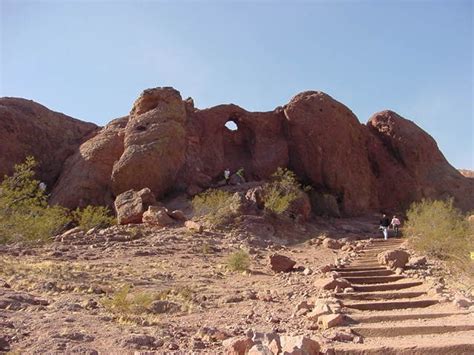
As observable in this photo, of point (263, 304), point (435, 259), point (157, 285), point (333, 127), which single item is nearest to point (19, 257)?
point (157, 285)

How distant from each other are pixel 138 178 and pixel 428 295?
672 inches

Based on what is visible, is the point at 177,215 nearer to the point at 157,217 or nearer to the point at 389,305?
the point at 157,217

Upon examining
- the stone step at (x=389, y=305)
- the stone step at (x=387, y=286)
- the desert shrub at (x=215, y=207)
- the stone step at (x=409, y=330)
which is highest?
the desert shrub at (x=215, y=207)

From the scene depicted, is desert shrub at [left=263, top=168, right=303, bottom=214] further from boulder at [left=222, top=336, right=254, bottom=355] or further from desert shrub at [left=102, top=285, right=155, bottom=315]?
boulder at [left=222, top=336, right=254, bottom=355]

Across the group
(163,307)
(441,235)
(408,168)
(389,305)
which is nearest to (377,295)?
(389,305)

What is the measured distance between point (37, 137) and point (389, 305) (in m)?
24.1

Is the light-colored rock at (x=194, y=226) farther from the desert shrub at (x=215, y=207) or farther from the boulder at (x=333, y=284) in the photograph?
the boulder at (x=333, y=284)

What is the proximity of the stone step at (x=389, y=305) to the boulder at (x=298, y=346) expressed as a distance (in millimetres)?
3304

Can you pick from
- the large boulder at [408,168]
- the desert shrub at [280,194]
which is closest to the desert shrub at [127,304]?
the desert shrub at [280,194]

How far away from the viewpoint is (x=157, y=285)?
35.9 ft

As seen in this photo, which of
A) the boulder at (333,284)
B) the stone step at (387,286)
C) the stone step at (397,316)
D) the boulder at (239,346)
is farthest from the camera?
the stone step at (387,286)

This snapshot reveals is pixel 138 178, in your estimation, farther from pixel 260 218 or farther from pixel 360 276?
pixel 360 276

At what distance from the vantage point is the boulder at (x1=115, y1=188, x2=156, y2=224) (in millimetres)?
20734

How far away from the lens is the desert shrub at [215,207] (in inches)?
787
